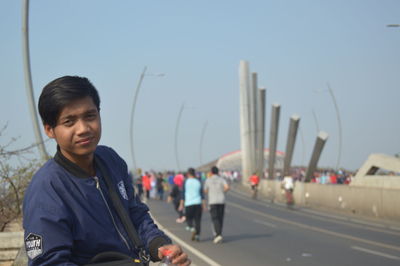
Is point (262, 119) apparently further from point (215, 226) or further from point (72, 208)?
point (72, 208)

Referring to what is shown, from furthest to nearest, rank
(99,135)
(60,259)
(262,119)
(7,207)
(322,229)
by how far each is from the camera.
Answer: (262,119), (322,229), (7,207), (99,135), (60,259)

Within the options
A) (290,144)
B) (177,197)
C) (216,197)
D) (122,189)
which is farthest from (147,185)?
(122,189)

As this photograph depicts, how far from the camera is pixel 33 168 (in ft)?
38.8

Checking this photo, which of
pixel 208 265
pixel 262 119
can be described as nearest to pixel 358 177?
pixel 208 265

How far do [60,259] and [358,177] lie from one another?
27.0 metres

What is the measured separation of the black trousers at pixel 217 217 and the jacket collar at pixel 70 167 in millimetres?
13815

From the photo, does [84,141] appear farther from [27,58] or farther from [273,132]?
[273,132]

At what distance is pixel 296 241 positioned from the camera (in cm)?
1609

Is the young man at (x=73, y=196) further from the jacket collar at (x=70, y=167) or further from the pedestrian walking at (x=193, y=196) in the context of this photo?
the pedestrian walking at (x=193, y=196)

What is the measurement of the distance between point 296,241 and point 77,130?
1381 centimetres

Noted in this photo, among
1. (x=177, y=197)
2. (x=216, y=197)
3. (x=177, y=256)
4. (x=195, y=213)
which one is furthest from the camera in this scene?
(x=177, y=197)

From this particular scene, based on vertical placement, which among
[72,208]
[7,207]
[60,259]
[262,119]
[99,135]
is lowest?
[262,119]

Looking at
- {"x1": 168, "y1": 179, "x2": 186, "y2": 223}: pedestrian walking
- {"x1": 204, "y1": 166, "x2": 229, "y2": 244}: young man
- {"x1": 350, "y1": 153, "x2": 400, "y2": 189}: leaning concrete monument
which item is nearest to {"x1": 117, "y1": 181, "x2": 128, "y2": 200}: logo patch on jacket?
{"x1": 204, "y1": 166, "x2": 229, "y2": 244}: young man

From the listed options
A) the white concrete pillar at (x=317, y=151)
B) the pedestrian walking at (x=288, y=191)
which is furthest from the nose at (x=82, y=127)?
the white concrete pillar at (x=317, y=151)
